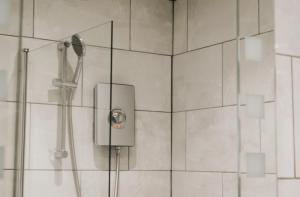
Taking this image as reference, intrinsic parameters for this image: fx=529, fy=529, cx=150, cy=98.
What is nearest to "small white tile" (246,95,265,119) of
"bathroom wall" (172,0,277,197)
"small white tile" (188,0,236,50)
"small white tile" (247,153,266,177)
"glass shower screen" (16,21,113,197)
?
"bathroom wall" (172,0,277,197)

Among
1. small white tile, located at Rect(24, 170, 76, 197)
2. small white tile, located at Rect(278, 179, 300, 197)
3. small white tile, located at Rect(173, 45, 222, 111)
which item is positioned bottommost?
small white tile, located at Rect(278, 179, 300, 197)

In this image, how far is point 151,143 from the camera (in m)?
1.63

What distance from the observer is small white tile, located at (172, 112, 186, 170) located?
169 cm

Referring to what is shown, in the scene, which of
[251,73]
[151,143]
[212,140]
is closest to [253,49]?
[251,73]

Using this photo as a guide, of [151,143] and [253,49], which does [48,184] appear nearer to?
[151,143]

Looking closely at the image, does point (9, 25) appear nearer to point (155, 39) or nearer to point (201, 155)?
point (155, 39)

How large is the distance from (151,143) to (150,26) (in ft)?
1.26

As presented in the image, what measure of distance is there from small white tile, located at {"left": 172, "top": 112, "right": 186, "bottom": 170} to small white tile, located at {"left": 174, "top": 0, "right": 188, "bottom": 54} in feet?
0.74

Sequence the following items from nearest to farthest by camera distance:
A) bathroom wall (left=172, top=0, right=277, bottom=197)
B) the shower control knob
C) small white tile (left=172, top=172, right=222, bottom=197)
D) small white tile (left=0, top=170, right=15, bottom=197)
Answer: small white tile (left=0, top=170, right=15, bottom=197) < the shower control knob < bathroom wall (left=172, top=0, right=277, bottom=197) < small white tile (left=172, top=172, right=222, bottom=197)

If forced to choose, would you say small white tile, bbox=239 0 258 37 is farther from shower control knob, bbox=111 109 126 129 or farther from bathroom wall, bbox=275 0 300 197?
shower control knob, bbox=111 109 126 129

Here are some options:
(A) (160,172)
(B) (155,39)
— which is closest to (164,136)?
(A) (160,172)

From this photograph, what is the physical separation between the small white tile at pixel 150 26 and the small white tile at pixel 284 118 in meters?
0.37

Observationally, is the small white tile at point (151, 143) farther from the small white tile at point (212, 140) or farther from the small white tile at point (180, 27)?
the small white tile at point (180, 27)

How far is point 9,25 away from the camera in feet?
4.33
